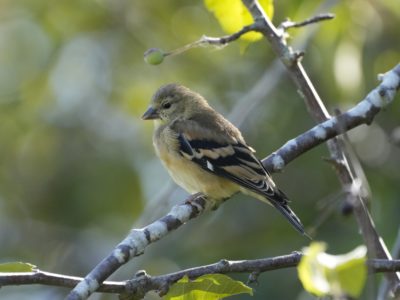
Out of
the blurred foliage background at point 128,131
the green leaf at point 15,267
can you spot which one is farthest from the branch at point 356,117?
the blurred foliage background at point 128,131

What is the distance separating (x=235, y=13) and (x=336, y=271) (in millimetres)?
2480

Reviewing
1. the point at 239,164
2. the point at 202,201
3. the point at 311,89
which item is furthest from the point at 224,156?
the point at 311,89

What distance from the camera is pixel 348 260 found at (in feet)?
7.15

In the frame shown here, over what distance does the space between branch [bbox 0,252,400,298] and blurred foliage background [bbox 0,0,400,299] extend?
2.71 metres

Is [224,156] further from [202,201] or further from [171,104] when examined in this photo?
[171,104]

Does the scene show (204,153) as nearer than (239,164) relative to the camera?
No

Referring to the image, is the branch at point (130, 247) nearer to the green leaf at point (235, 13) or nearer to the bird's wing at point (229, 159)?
the bird's wing at point (229, 159)

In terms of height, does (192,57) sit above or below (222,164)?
above

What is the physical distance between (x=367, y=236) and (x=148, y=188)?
5.73m

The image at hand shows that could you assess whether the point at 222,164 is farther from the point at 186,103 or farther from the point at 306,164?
the point at 306,164

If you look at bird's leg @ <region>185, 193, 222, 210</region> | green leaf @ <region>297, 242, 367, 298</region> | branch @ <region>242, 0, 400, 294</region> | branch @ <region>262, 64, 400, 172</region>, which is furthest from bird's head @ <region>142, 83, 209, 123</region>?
green leaf @ <region>297, 242, 367, 298</region>

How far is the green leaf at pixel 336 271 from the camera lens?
2.18 m

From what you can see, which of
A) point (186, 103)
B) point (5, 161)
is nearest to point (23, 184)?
point (5, 161)

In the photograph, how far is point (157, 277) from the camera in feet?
10.2
